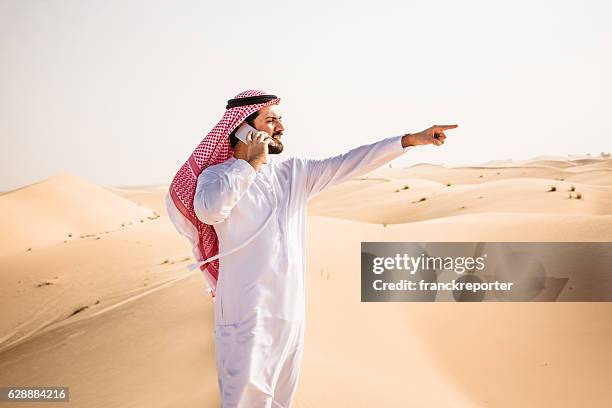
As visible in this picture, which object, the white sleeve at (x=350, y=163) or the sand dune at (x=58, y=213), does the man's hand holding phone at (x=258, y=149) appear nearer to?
the white sleeve at (x=350, y=163)

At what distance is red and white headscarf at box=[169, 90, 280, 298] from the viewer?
3.24m

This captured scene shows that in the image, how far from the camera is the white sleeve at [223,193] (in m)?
2.81

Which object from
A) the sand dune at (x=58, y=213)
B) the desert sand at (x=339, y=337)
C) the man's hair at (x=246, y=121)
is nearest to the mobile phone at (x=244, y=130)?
the man's hair at (x=246, y=121)

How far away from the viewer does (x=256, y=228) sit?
312 centimetres

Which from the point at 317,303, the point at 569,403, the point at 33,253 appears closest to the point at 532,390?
the point at 569,403

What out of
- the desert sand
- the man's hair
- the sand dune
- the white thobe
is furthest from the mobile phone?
the sand dune

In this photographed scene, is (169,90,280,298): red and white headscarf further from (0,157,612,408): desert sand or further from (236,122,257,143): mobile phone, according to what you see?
(0,157,612,408): desert sand

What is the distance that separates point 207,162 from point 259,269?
0.66 meters

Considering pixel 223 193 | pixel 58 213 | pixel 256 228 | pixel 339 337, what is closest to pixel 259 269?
pixel 256 228

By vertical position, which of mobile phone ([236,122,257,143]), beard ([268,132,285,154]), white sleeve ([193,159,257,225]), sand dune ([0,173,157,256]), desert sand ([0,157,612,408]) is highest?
mobile phone ([236,122,257,143])

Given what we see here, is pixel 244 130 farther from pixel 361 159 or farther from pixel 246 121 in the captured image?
pixel 361 159

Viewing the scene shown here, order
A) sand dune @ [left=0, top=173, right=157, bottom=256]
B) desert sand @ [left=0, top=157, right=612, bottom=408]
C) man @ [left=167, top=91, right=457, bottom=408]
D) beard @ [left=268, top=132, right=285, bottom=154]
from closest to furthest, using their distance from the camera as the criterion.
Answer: man @ [left=167, top=91, right=457, bottom=408] < beard @ [left=268, top=132, right=285, bottom=154] < desert sand @ [left=0, top=157, right=612, bottom=408] < sand dune @ [left=0, top=173, right=157, bottom=256]

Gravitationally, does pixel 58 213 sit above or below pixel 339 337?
below

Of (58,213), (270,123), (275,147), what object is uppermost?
(270,123)
